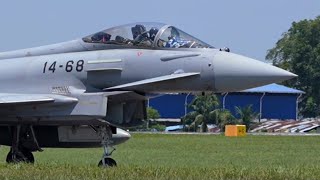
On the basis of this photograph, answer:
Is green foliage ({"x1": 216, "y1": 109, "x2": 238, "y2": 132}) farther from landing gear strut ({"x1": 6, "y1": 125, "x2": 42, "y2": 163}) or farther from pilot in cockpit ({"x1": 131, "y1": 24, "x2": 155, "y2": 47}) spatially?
pilot in cockpit ({"x1": 131, "y1": 24, "x2": 155, "y2": 47})

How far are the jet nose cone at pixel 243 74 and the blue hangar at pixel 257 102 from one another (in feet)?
221

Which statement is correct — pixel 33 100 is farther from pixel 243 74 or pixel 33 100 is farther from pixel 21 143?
pixel 243 74

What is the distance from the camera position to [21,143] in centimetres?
1734

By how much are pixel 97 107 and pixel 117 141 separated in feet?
7.33

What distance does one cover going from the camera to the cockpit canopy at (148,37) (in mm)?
16453

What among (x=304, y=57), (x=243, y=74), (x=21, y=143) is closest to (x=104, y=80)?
(x=21, y=143)

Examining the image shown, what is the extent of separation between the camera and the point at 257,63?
15.6 m

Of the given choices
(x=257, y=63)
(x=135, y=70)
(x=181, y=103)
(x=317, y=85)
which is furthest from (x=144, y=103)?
(x=317, y=85)

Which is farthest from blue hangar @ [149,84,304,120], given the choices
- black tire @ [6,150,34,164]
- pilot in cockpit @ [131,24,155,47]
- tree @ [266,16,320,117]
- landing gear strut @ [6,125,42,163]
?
pilot in cockpit @ [131,24,155,47]

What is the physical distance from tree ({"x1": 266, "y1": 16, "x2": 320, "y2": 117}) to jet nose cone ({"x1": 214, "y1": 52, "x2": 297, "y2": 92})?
8142 centimetres

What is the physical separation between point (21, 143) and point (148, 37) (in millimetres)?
2936

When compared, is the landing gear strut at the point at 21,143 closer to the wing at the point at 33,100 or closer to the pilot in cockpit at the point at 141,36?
the wing at the point at 33,100

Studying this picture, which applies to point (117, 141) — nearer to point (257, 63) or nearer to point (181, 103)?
point (257, 63)

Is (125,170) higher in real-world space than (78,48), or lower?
lower
